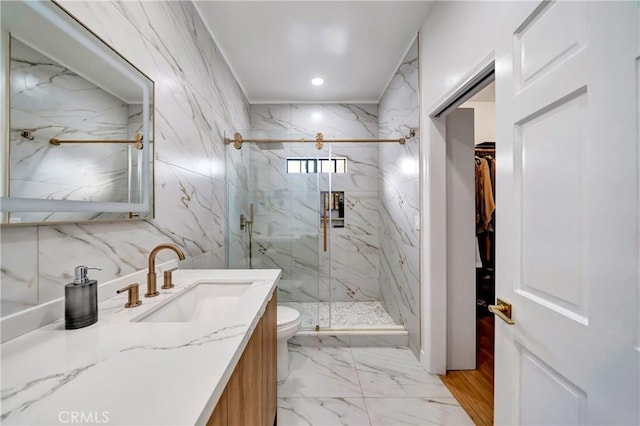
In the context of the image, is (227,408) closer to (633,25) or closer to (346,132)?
(633,25)

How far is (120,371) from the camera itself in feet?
1.76

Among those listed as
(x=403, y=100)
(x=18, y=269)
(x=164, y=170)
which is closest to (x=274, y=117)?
(x=403, y=100)

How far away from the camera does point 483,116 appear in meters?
2.95

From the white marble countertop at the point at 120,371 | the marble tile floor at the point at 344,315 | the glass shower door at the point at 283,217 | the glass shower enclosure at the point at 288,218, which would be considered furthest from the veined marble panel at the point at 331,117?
the white marble countertop at the point at 120,371

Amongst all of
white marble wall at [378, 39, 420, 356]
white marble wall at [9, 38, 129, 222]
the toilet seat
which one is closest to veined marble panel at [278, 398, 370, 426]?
the toilet seat

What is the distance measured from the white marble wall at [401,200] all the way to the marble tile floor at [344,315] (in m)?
0.12

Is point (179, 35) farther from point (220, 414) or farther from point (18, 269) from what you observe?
point (220, 414)

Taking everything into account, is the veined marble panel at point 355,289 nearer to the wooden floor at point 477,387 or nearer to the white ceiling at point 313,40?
the wooden floor at point 477,387

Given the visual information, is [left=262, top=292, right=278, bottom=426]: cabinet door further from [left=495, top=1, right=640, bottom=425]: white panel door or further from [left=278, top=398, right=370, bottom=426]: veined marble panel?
[left=495, top=1, right=640, bottom=425]: white panel door

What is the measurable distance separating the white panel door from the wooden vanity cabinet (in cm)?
93

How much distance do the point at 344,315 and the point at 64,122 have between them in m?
2.73

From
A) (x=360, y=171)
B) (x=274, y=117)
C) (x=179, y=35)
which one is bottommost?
(x=360, y=171)

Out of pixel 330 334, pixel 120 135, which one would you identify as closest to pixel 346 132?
pixel 330 334

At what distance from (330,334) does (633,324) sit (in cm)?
208
